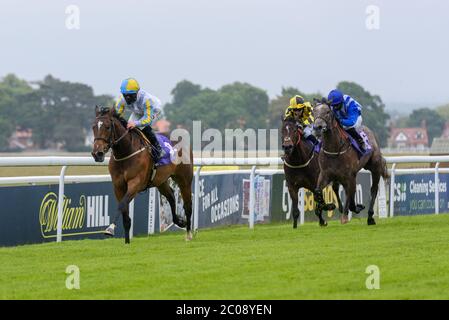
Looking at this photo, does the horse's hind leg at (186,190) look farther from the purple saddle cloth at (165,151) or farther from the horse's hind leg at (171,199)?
the purple saddle cloth at (165,151)

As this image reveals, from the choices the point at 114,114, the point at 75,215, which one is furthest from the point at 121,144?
the point at 75,215

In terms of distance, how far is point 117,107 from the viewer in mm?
11406

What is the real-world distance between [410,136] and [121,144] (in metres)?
66.4

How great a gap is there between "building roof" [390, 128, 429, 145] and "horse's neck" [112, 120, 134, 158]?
205 feet

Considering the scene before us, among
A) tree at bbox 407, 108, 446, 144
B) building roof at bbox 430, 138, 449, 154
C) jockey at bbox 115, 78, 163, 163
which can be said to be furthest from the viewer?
tree at bbox 407, 108, 446, 144

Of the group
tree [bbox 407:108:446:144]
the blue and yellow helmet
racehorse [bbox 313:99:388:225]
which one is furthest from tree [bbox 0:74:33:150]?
the blue and yellow helmet

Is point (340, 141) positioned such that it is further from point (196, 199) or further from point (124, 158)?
point (124, 158)

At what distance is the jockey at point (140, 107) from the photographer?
11258 mm

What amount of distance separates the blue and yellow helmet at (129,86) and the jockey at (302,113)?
251 centimetres

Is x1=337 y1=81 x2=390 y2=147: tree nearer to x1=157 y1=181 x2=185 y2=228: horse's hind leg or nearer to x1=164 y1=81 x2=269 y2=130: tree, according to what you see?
x1=164 y1=81 x2=269 y2=130: tree

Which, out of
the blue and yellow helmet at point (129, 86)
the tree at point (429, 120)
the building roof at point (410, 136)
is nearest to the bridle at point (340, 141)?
the blue and yellow helmet at point (129, 86)

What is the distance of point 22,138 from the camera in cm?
7412

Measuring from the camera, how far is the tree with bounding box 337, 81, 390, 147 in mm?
68431
